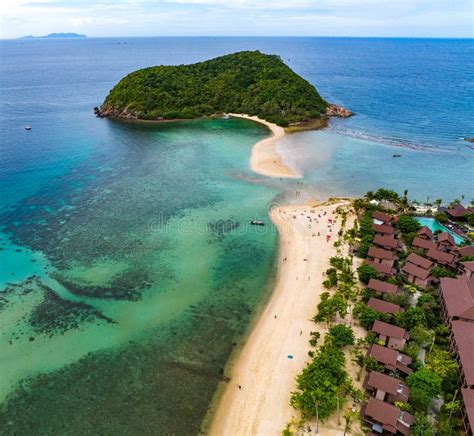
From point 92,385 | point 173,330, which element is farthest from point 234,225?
point 92,385

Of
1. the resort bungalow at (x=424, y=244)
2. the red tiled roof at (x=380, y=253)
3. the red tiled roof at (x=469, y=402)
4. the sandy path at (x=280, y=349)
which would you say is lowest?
the sandy path at (x=280, y=349)

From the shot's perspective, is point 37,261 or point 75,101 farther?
point 75,101

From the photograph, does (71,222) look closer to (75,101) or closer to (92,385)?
(92,385)

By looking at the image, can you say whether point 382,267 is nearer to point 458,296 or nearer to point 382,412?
point 458,296

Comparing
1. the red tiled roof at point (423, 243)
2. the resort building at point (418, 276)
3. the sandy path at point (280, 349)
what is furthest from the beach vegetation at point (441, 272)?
the sandy path at point (280, 349)

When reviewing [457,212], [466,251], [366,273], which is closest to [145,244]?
[366,273]

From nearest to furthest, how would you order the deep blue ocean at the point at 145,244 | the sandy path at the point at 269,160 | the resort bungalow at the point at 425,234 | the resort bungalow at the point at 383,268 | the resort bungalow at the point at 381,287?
the deep blue ocean at the point at 145,244 → the resort bungalow at the point at 381,287 → the resort bungalow at the point at 383,268 → the resort bungalow at the point at 425,234 → the sandy path at the point at 269,160

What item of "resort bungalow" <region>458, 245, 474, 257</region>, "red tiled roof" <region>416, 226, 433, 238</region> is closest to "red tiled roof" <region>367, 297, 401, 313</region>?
"resort bungalow" <region>458, 245, 474, 257</region>

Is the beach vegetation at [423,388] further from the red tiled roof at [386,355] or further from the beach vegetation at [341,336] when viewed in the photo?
the beach vegetation at [341,336]
